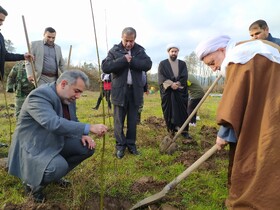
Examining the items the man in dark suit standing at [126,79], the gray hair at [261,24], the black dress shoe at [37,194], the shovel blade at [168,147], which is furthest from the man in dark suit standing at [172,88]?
the black dress shoe at [37,194]

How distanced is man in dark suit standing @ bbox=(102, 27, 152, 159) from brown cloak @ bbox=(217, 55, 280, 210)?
8.20ft

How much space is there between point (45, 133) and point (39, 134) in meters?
0.06

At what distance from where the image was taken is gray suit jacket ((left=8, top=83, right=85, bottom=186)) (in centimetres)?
275

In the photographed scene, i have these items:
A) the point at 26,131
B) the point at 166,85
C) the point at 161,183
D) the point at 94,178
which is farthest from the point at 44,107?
the point at 166,85

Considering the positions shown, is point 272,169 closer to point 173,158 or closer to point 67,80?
point 67,80

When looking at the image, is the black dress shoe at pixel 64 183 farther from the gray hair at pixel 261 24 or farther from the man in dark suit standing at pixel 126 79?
the gray hair at pixel 261 24

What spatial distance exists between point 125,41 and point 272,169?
10.2 feet

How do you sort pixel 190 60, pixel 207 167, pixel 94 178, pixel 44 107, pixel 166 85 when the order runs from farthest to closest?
1. pixel 190 60
2. pixel 166 85
3. pixel 207 167
4. pixel 94 178
5. pixel 44 107

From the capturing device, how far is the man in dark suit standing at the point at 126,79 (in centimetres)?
455

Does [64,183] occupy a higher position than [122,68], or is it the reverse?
[122,68]

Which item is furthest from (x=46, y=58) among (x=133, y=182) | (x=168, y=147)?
(x=133, y=182)

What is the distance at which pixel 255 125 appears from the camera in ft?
7.19

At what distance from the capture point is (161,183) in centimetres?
356

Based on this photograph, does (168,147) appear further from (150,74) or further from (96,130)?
(150,74)
